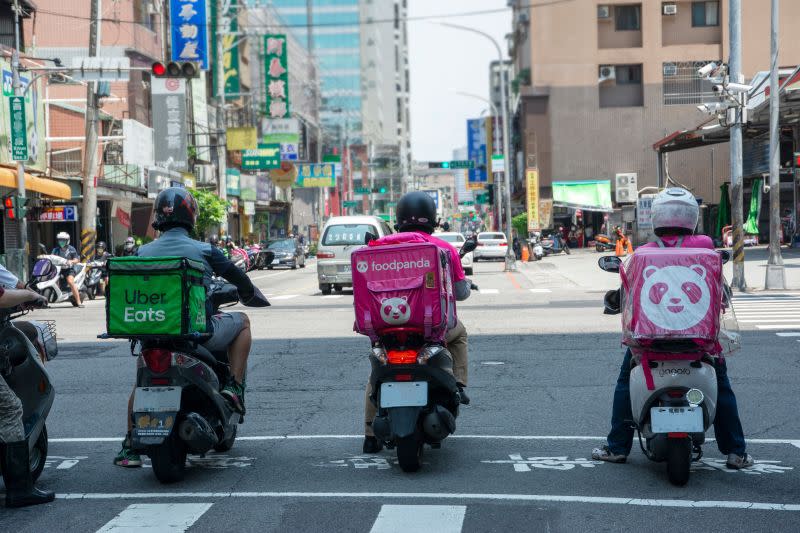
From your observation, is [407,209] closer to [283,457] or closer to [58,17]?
[283,457]

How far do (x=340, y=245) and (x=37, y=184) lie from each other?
1054 cm

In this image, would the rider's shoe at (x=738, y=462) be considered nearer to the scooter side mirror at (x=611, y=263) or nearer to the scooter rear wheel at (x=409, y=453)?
the scooter side mirror at (x=611, y=263)

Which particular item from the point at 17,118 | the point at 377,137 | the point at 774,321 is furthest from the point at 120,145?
the point at 377,137

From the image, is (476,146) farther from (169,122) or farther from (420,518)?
(420,518)

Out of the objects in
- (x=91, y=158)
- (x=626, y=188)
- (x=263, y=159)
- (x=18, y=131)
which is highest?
(x=263, y=159)

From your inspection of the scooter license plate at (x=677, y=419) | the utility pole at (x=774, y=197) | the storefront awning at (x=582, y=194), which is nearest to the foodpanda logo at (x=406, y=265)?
the scooter license plate at (x=677, y=419)

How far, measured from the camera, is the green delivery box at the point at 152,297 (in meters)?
6.05

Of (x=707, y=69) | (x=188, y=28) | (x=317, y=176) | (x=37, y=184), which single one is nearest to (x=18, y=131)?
(x=37, y=184)

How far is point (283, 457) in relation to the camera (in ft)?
23.5

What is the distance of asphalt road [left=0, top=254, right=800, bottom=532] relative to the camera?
5.48 meters

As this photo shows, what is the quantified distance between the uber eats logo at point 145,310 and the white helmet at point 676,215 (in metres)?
3.03

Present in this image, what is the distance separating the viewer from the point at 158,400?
20.0ft

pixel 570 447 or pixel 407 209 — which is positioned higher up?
pixel 407 209

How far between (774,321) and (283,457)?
1113 centimetres
